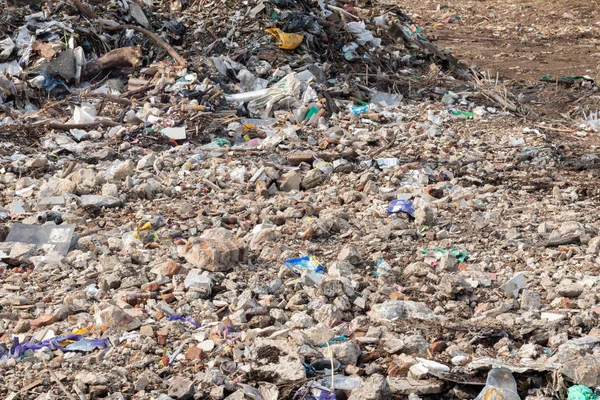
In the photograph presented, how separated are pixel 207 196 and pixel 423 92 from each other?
135 inches

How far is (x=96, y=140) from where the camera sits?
227 inches

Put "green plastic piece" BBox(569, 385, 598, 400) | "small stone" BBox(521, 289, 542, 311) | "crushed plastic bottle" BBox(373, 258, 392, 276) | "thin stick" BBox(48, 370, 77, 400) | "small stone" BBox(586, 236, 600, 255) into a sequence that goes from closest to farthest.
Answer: "green plastic piece" BBox(569, 385, 598, 400), "thin stick" BBox(48, 370, 77, 400), "small stone" BBox(521, 289, 542, 311), "crushed plastic bottle" BBox(373, 258, 392, 276), "small stone" BBox(586, 236, 600, 255)

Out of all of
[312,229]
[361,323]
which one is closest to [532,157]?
[312,229]

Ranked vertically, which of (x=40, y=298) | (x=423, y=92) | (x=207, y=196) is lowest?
(x=423, y=92)

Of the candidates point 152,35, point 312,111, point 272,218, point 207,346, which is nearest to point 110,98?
point 152,35

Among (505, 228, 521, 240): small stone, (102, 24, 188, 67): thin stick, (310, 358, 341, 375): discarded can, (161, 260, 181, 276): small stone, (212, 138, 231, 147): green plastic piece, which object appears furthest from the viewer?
(102, 24, 188, 67): thin stick

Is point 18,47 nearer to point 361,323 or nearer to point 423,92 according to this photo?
point 423,92

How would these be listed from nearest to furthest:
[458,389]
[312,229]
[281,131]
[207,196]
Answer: [458,389] < [312,229] < [207,196] < [281,131]

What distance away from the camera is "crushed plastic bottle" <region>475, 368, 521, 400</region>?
2316 mm

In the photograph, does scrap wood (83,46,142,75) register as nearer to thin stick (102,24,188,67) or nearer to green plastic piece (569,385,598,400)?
thin stick (102,24,188,67)

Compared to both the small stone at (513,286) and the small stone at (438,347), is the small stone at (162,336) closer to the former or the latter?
the small stone at (438,347)

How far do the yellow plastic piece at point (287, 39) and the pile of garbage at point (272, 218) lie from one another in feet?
0.08

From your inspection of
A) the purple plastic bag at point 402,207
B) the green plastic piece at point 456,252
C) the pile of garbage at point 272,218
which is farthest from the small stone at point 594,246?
the purple plastic bag at point 402,207

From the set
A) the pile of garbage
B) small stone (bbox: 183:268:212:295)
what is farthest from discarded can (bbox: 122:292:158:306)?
small stone (bbox: 183:268:212:295)
